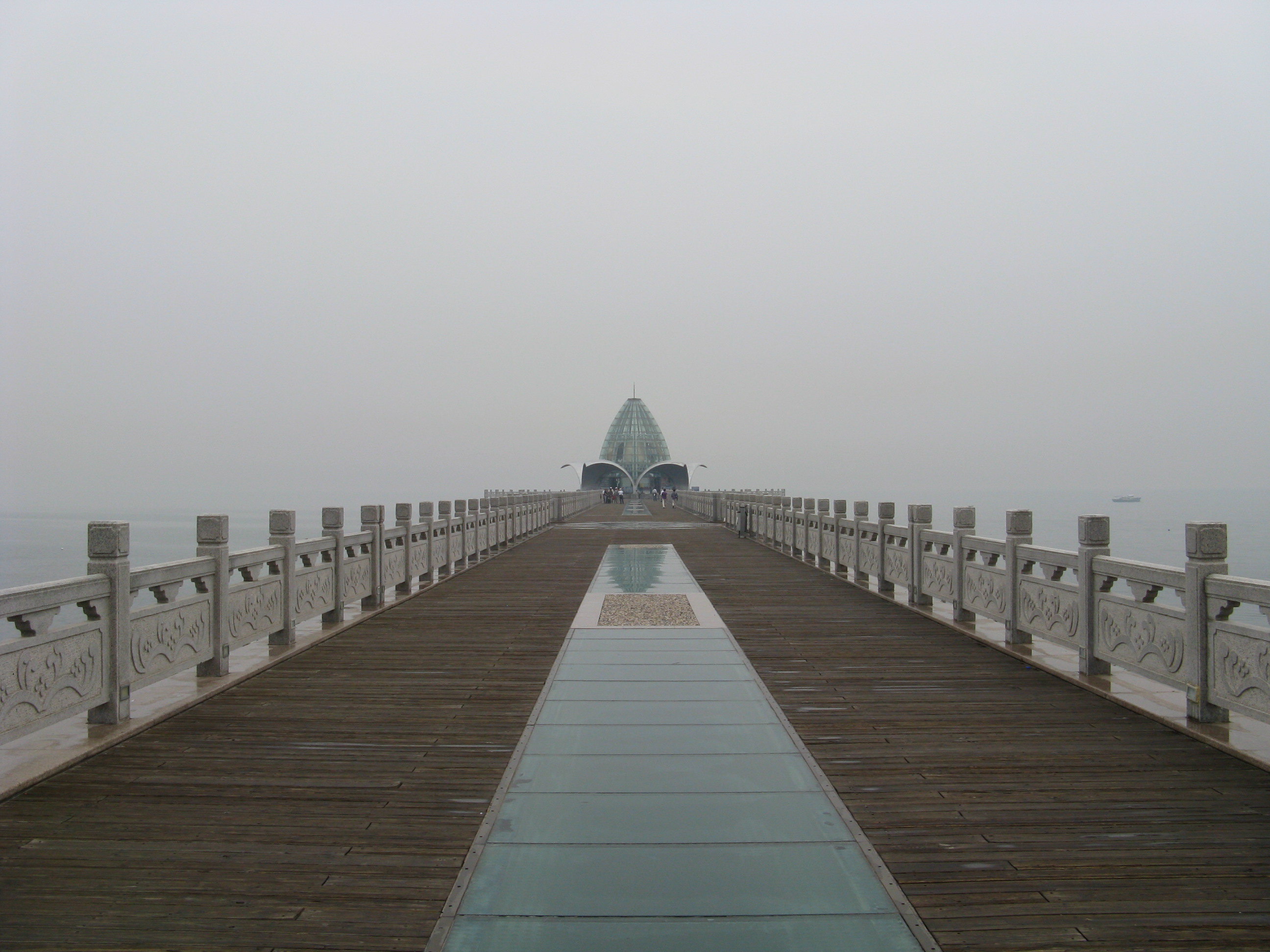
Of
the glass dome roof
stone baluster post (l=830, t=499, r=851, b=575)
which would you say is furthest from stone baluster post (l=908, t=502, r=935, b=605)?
the glass dome roof

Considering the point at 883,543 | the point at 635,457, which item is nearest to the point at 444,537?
the point at 883,543

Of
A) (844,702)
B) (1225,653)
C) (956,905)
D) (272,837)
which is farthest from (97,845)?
(1225,653)

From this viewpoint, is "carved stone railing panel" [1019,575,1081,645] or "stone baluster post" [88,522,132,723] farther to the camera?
"carved stone railing panel" [1019,575,1081,645]

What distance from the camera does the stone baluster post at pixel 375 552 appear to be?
36.9ft

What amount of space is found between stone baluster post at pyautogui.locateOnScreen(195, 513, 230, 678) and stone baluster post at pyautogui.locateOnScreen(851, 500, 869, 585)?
9.56 m

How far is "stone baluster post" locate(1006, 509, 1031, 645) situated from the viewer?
8.25 meters

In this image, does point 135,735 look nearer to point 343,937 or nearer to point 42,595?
point 42,595

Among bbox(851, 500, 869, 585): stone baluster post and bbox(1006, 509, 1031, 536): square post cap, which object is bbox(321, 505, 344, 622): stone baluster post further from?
bbox(851, 500, 869, 585): stone baluster post

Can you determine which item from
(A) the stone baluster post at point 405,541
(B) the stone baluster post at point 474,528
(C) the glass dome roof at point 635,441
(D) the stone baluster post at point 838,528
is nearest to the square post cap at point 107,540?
(A) the stone baluster post at point 405,541

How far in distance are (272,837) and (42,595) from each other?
→ 2188 millimetres

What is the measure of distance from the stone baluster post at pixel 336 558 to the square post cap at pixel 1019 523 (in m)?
7.14

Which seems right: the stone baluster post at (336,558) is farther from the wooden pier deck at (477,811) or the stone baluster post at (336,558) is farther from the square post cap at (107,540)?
the square post cap at (107,540)

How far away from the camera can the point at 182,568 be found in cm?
652

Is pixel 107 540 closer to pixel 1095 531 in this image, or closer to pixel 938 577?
pixel 1095 531
